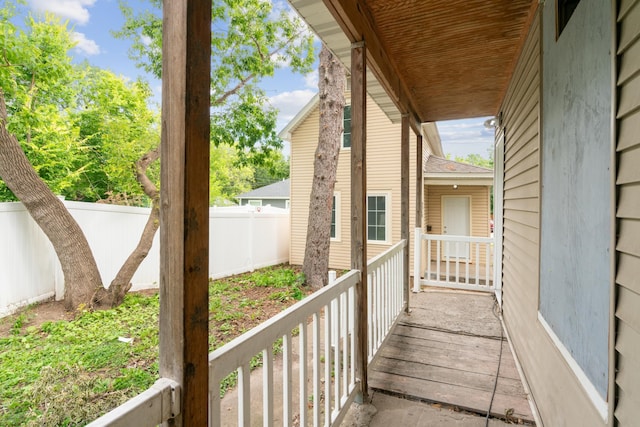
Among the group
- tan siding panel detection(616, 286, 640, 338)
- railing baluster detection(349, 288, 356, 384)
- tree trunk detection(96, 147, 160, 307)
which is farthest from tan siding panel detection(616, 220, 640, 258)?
tree trunk detection(96, 147, 160, 307)

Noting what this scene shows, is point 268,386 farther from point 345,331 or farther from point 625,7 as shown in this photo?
point 625,7

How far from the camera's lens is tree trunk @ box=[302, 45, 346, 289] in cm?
649

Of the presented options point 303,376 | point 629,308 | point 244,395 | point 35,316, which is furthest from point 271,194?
point 629,308

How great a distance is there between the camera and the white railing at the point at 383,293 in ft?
8.81

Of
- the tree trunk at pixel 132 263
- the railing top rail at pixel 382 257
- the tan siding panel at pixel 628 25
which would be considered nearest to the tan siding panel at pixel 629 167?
the tan siding panel at pixel 628 25

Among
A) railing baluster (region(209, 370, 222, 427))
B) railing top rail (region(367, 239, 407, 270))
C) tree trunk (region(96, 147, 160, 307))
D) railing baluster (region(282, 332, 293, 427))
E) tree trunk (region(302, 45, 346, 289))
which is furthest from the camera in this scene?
tree trunk (region(302, 45, 346, 289))

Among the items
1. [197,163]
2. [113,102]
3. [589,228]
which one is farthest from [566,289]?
[113,102]

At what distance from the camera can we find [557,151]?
5.71 feet

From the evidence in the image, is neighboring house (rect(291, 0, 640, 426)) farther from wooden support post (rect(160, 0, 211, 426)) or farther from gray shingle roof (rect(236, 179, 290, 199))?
gray shingle roof (rect(236, 179, 290, 199))

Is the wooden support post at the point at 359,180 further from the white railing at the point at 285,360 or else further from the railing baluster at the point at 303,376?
the railing baluster at the point at 303,376

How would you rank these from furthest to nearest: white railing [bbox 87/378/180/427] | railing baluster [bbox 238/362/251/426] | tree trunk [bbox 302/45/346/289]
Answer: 1. tree trunk [bbox 302/45/346/289]
2. railing baluster [bbox 238/362/251/426]
3. white railing [bbox 87/378/180/427]

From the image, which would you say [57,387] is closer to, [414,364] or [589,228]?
[414,364]

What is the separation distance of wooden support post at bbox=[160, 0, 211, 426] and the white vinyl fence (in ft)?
14.6

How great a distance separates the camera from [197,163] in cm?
78
